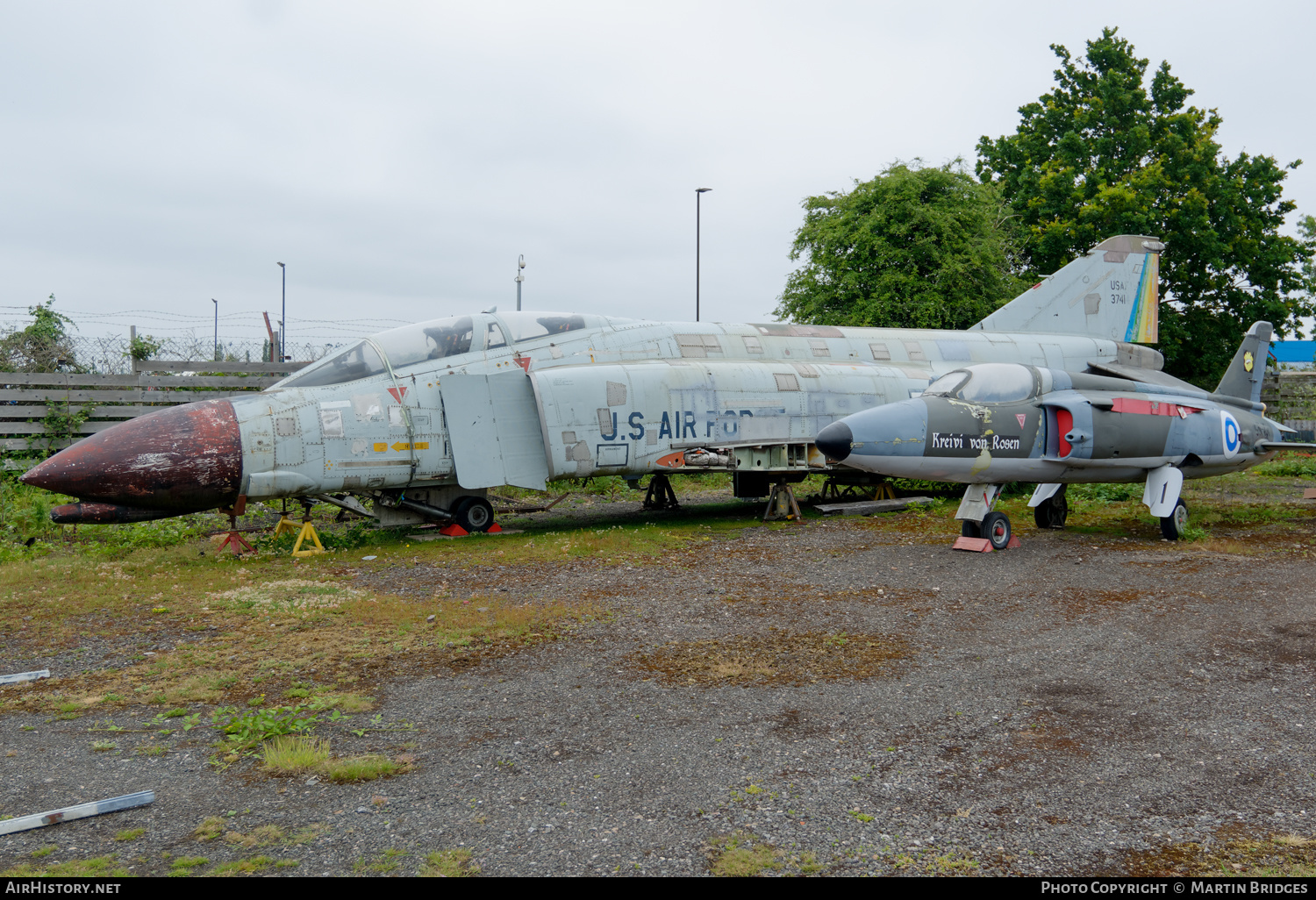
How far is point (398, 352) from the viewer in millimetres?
11180

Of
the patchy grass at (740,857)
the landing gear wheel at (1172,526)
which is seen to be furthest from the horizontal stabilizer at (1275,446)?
the patchy grass at (740,857)

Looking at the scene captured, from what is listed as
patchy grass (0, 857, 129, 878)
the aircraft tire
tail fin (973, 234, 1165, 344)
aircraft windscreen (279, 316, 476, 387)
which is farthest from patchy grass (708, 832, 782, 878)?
tail fin (973, 234, 1165, 344)

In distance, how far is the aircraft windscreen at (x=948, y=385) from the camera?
10002mm

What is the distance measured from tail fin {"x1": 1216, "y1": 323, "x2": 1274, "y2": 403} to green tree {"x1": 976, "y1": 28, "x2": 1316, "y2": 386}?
44.0 feet

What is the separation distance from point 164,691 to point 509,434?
252 inches

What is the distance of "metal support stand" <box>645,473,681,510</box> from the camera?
14.8m

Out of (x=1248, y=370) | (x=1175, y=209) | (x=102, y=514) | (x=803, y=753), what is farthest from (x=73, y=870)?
(x=1175, y=209)

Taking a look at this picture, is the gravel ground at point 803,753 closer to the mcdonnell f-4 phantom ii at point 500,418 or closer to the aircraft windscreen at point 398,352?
the mcdonnell f-4 phantom ii at point 500,418

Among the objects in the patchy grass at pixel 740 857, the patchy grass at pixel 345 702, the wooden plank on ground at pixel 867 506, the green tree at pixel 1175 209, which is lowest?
the patchy grass at pixel 345 702

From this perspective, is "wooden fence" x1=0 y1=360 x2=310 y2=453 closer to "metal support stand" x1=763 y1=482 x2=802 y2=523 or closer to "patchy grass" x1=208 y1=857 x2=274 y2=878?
"metal support stand" x1=763 y1=482 x2=802 y2=523

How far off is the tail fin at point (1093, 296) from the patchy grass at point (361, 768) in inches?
579


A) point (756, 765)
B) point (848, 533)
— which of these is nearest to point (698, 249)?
point (848, 533)

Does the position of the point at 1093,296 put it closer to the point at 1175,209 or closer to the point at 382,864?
the point at 1175,209

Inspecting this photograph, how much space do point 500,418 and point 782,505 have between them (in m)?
4.74
